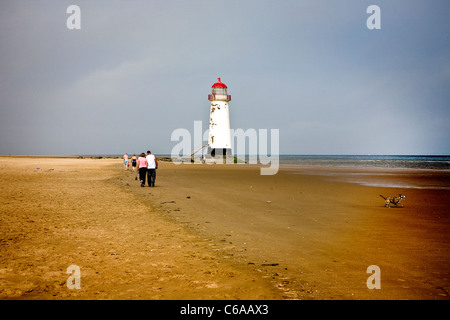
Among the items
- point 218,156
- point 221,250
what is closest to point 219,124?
point 218,156

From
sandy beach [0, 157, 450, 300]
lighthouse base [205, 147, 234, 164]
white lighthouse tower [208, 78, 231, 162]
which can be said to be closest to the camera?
sandy beach [0, 157, 450, 300]

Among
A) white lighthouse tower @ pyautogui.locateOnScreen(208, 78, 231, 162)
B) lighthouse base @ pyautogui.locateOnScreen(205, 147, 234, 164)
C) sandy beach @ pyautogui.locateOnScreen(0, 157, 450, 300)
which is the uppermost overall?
white lighthouse tower @ pyautogui.locateOnScreen(208, 78, 231, 162)

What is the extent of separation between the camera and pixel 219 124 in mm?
54125

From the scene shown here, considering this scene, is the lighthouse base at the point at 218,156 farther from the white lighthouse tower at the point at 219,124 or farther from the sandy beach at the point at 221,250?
the sandy beach at the point at 221,250

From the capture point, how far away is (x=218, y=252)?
21.2ft

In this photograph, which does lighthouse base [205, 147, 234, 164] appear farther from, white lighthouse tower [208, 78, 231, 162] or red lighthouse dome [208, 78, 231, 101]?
red lighthouse dome [208, 78, 231, 101]

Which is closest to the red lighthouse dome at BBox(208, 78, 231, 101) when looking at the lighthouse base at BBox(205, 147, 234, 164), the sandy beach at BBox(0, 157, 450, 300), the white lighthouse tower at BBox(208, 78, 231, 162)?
the white lighthouse tower at BBox(208, 78, 231, 162)

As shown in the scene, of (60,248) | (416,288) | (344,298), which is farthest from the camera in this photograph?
(60,248)

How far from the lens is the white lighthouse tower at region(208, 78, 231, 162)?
5409 centimetres

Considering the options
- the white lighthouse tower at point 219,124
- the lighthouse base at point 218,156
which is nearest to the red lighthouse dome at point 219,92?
the white lighthouse tower at point 219,124
